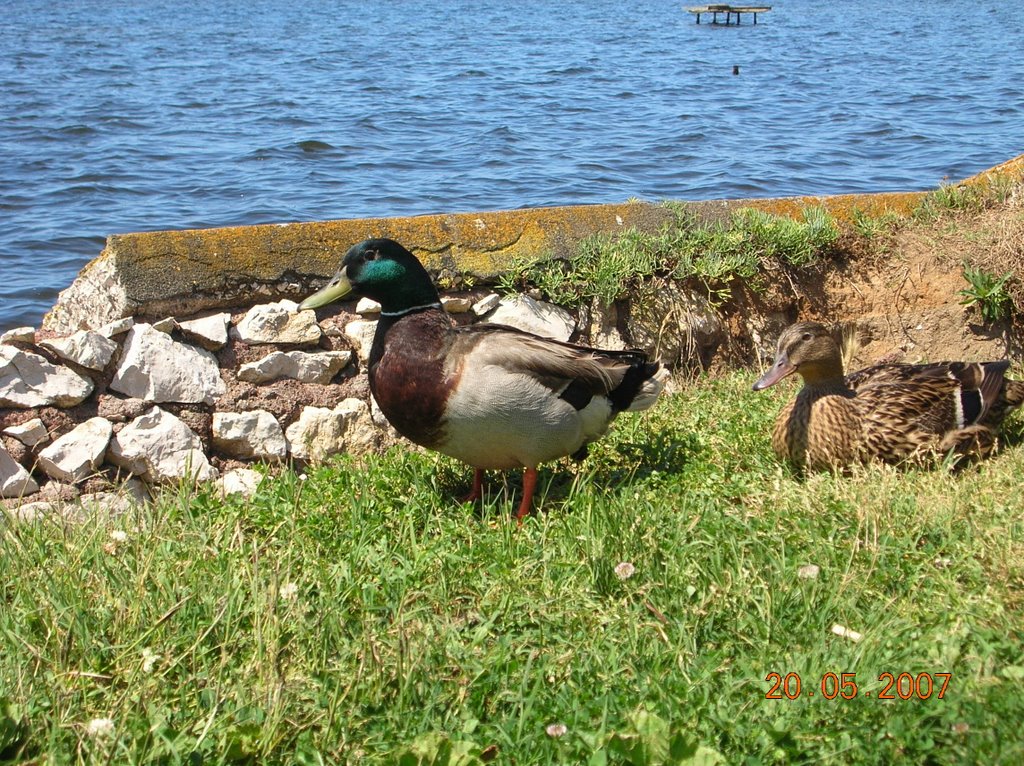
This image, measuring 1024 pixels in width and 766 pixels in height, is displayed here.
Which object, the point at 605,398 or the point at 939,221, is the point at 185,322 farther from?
the point at 939,221

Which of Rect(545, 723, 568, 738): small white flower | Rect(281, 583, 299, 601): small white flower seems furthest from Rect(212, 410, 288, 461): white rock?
Rect(545, 723, 568, 738): small white flower

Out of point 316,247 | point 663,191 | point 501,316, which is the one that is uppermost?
point 316,247

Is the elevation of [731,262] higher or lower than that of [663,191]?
higher

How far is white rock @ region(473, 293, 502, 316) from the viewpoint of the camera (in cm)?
571

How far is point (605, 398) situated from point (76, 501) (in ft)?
7.65

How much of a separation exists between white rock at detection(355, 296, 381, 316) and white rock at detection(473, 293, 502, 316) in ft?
1.69

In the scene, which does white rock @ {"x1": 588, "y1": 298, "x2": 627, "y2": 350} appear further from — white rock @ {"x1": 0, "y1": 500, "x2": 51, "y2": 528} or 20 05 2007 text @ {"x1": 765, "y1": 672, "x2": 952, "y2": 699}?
20 05 2007 text @ {"x1": 765, "y1": 672, "x2": 952, "y2": 699}

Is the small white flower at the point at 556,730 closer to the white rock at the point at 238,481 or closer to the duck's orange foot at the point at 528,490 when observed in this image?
the duck's orange foot at the point at 528,490

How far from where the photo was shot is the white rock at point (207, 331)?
17.2ft

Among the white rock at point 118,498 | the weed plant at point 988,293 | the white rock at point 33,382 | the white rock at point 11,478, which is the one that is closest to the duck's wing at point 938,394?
the weed plant at point 988,293

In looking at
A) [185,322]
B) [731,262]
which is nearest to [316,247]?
[185,322]

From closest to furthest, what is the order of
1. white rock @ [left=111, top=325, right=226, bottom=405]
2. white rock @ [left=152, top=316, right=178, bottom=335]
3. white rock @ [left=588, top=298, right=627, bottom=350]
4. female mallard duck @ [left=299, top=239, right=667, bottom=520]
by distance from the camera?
1. female mallard duck @ [left=299, top=239, right=667, bottom=520]
2. white rock @ [left=111, top=325, right=226, bottom=405]
3. white rock @ [left=152, top=316, right=178, bottom=335]
4. white rock @ [left=588, top=298, right=627, bottom=350]

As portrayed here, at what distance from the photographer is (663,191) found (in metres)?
11.2

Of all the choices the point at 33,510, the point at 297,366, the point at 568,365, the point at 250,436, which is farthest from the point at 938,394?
the point at 33,510
